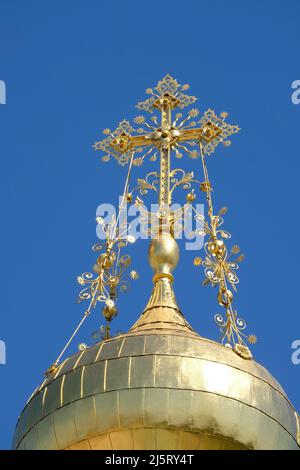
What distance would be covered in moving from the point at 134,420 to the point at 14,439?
1.61 meters

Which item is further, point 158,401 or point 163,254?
point 163,254

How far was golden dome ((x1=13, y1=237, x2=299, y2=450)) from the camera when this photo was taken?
58.6ft

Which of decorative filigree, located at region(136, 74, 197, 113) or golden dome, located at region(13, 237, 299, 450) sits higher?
decorative filigree, located at region(136, 74, 197, 113)

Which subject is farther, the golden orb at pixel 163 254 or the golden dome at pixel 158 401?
the golden orb at pixel 163 254

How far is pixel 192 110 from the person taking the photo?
2131 cm

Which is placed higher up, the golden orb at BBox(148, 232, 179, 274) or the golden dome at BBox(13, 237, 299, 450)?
the golden orb at BBox(148, 232, 179, 274)

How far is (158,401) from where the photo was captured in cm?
1792

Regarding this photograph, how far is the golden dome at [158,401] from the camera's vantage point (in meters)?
17.9

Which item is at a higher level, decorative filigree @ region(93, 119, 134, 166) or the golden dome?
decorative filigree @ region(93, 119, 134, 166)

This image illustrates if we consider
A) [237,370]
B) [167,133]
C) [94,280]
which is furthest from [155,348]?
[167,133]

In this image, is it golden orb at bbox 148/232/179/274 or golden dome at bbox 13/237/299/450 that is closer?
golden dome at bbox 13/237/299/450

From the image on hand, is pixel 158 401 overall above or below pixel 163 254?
below
